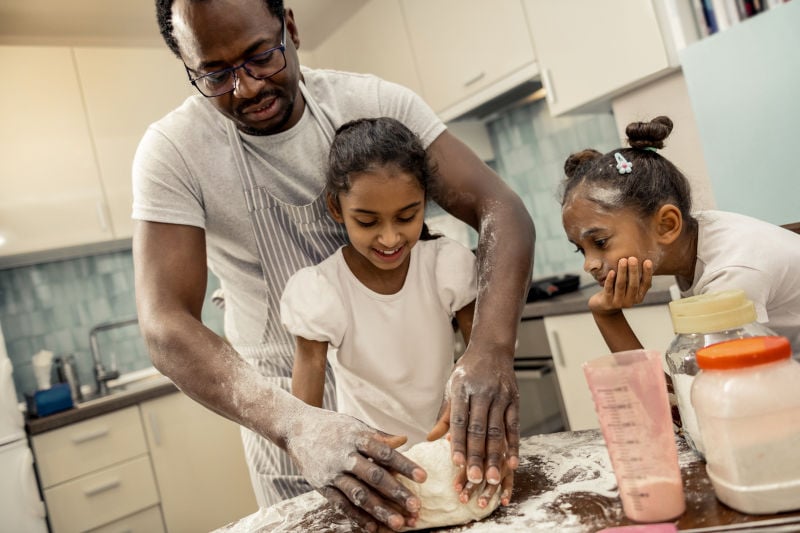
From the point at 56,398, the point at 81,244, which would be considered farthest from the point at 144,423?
the point at 81,244

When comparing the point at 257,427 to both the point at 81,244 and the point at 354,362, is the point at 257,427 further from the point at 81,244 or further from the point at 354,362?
the point at 81,244

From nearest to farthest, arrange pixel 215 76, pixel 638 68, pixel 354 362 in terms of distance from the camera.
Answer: pixel 215 76
pixel 354 362
pixel 638 68

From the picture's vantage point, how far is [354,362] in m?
1.12

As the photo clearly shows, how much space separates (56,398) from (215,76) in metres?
2.05

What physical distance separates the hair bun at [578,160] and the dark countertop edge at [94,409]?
6.78 ft

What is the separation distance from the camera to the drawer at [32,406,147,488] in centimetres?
241

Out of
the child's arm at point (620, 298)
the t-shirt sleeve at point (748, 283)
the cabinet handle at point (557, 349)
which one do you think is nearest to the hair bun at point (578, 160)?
the child's arm at point (620, 298)

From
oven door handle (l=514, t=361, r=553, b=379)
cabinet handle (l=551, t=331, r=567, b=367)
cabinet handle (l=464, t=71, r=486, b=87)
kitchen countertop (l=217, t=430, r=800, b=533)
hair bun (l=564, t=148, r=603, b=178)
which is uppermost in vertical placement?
cabinet handle (l=464, t=71, r=486, b=87)

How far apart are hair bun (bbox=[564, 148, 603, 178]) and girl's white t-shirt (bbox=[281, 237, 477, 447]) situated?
0.88 ft

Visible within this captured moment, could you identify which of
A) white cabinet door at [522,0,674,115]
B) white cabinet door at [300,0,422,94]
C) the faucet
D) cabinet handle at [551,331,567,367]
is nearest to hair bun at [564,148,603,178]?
white cabinet door at [522,0,674,115]

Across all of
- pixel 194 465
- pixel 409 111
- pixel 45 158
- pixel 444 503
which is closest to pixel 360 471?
pixel 444 503

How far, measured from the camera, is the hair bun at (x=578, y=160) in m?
1.19

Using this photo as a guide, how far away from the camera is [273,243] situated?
1159 mm

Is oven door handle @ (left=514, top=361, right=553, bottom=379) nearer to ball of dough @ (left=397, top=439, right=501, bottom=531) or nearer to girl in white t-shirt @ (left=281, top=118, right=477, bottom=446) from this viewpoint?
girl in white t-shirt @ (left=281, top=118, right=477, bottom=446)
